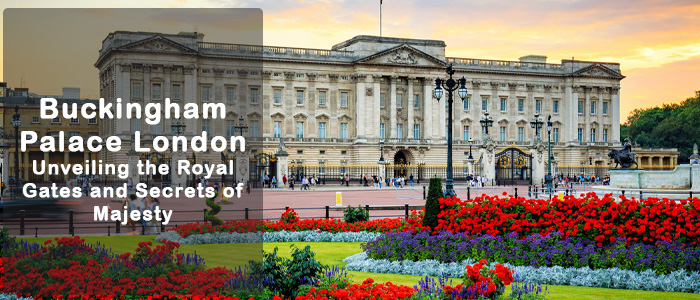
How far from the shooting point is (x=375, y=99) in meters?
87.7

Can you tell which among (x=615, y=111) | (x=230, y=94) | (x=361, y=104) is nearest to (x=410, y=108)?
(x=361, y=104)

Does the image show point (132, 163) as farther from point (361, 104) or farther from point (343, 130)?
point (343, 130)

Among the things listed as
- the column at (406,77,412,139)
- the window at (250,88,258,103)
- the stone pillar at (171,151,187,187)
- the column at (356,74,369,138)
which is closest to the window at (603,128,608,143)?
the column at (406,77,412,139)

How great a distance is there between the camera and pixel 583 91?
99.6 m

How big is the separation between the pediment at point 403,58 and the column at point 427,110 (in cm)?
226

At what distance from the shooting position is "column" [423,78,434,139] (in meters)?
90.4

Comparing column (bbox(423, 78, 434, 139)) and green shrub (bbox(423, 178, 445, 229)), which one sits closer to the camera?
green shrub (bbox(423, 178, 445, 229))

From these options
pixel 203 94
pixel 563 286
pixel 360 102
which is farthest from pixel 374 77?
pixel 563 286

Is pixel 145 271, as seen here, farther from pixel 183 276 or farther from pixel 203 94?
pixel 203 94

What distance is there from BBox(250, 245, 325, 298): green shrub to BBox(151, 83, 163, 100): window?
69.0 m

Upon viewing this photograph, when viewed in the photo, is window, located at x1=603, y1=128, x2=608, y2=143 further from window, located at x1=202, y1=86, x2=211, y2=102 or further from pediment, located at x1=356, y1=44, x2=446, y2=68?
window, located at x1=202, y1=86, x2=211, y2=102

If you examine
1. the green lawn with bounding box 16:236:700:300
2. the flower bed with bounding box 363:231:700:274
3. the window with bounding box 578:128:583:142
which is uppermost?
the window with bounding box 578:128:583:142

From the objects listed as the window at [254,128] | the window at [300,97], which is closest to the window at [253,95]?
the window at [254,128]

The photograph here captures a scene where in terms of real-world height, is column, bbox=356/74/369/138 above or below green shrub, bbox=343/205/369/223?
above
